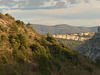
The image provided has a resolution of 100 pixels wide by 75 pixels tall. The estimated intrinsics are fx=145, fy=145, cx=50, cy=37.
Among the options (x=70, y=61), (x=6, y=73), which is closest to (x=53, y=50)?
(x=70, y=61)

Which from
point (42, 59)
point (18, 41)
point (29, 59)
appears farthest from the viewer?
point (18, 41)

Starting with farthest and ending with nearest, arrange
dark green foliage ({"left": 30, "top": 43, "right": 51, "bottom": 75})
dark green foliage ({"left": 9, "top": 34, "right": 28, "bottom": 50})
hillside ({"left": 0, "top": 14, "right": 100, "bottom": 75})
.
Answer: dark green foliage ({"left": 9, "top": 34, "right": 28, "bottom": 50}) → dark green foliage ({"left": 30, "top": 43, "right": 51, "bottom": 75}) → hillside ({"left": 0, "top": 14, "right": 100, "bottom": 75})

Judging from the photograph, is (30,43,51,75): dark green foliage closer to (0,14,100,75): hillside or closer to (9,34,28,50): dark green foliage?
(0,14,100,75): hillside

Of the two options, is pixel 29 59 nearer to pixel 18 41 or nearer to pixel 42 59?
pixel 42 59

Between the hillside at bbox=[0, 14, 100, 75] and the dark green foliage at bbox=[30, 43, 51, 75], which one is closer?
the hillside at bbox=[0, 14, 100, 75]

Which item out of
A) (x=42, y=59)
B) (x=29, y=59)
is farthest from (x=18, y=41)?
(x=42, y=59)

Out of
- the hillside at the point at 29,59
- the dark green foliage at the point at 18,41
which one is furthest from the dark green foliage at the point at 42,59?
the dark green foliage at the point at 18,41

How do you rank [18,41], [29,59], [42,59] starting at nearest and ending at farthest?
1. [42,59]
2. [29,59]
3. [18,41]

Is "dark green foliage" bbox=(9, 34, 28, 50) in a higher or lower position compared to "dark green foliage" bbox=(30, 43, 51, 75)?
higher

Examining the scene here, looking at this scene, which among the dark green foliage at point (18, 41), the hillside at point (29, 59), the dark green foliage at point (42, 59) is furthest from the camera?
the dark green foliage at point (18, 41)

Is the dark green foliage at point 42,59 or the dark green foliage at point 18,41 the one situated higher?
the dark green foliage at point 18,41

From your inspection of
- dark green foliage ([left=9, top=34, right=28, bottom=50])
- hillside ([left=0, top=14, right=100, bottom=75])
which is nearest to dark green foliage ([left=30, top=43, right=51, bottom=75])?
hillside ([left=0, top=14, right=100, bottom=75])

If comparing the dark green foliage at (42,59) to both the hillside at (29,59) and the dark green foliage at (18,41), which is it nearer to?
the hillside at (29,59)

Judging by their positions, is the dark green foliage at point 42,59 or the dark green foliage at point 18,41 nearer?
the dark green foliage at point 42,59
